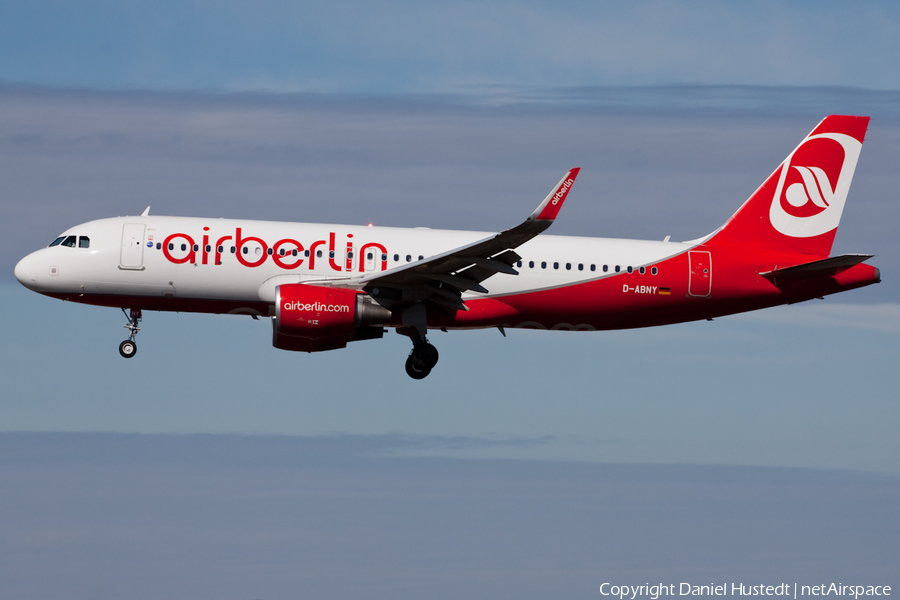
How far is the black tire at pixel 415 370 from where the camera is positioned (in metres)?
34.3

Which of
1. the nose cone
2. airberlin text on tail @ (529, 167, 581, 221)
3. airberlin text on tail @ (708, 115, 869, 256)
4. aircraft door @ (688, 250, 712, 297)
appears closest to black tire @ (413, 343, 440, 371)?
airberlin text on tail @ (529, 167, 581, 221)

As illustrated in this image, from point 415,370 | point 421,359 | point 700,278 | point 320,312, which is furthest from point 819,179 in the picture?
point 320,312

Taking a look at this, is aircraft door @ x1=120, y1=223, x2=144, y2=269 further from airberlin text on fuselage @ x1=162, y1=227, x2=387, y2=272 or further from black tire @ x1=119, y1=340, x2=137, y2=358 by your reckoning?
black tire @ x1=119, y1=340, x2=137, y2=358

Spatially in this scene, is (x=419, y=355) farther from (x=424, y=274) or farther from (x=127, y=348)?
(x=127, y=348)

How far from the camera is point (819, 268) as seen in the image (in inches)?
1335

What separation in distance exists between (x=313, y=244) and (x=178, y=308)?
445 cm

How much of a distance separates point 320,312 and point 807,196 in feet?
53.8

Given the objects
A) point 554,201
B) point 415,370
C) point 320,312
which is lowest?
point 415,370

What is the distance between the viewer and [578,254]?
34.1 meters

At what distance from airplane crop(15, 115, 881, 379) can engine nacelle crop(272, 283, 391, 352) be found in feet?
0.13

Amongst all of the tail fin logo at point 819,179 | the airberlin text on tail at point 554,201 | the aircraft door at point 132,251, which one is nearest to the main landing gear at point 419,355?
the airberlin text on tail at point 554,201

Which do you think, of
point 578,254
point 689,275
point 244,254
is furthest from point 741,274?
point 244,254

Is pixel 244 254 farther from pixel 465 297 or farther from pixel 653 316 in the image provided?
pixel 653 316

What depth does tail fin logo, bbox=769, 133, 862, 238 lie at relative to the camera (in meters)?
36.1
